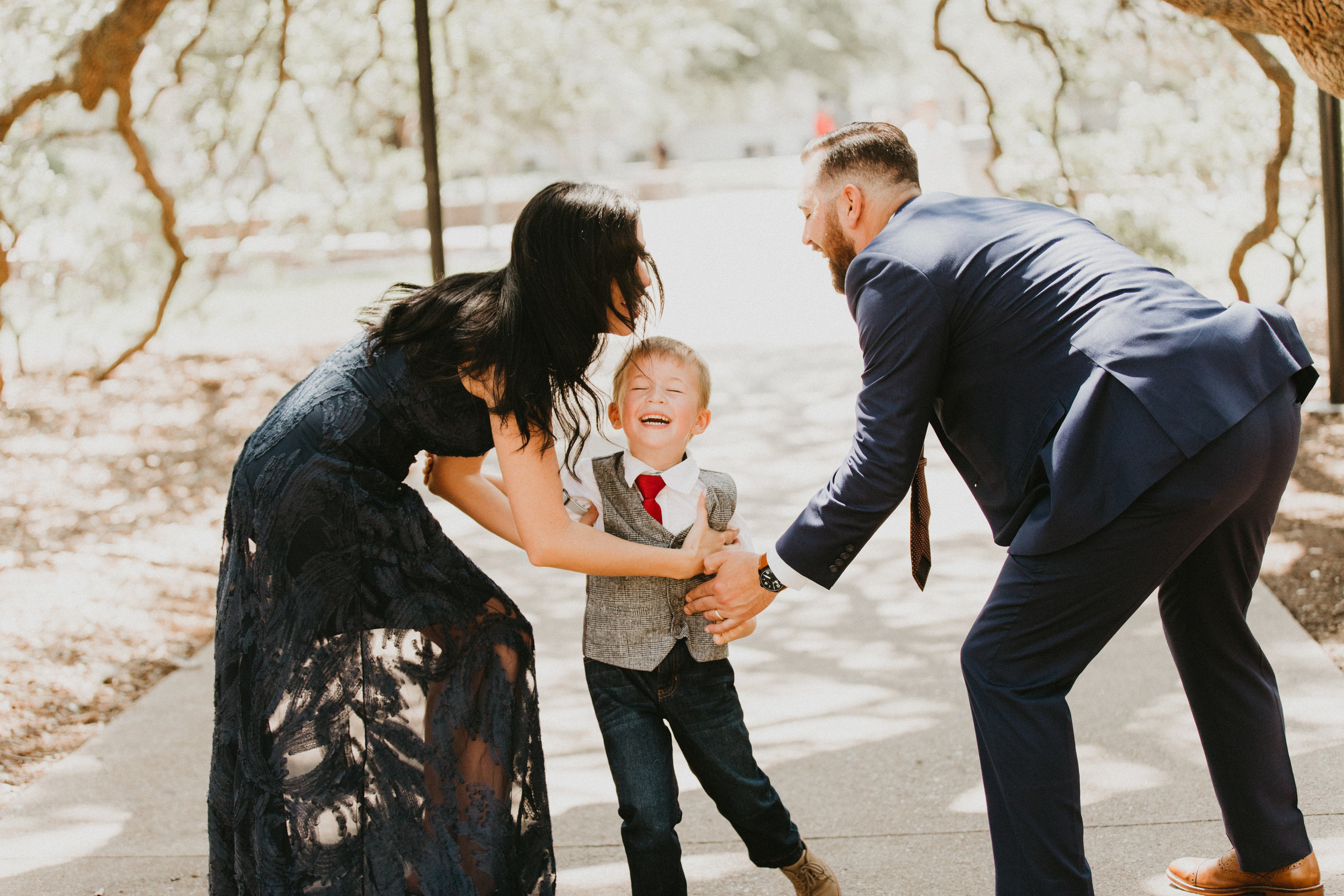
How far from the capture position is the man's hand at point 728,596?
9.17ft

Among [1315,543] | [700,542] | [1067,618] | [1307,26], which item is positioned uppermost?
[1307,26]

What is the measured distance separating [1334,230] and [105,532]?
22.5 feet

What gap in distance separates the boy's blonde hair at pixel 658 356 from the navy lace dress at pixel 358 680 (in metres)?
0.37

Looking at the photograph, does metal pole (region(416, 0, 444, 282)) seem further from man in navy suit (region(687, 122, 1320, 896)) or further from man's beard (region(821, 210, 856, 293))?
man in navy suit (region(687, 122, 1320, 896))

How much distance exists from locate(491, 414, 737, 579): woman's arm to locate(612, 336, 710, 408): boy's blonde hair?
0.33 meters

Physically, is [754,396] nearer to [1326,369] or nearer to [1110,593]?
[1326,369]

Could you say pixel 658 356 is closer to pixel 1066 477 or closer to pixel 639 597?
pixel 639 597

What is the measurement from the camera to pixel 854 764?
375 cm

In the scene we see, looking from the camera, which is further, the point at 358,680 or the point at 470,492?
the point at 470,492

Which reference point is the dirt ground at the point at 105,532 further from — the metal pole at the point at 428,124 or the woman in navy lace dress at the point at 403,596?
the metal pole at the point at 428,124

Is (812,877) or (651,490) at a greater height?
(651,490)

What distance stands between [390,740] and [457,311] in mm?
910

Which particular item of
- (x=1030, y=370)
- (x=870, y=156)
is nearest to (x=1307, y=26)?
(x=870, y=156)

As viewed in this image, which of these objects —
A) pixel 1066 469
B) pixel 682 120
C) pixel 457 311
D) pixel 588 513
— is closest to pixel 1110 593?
pixel 1066 469
